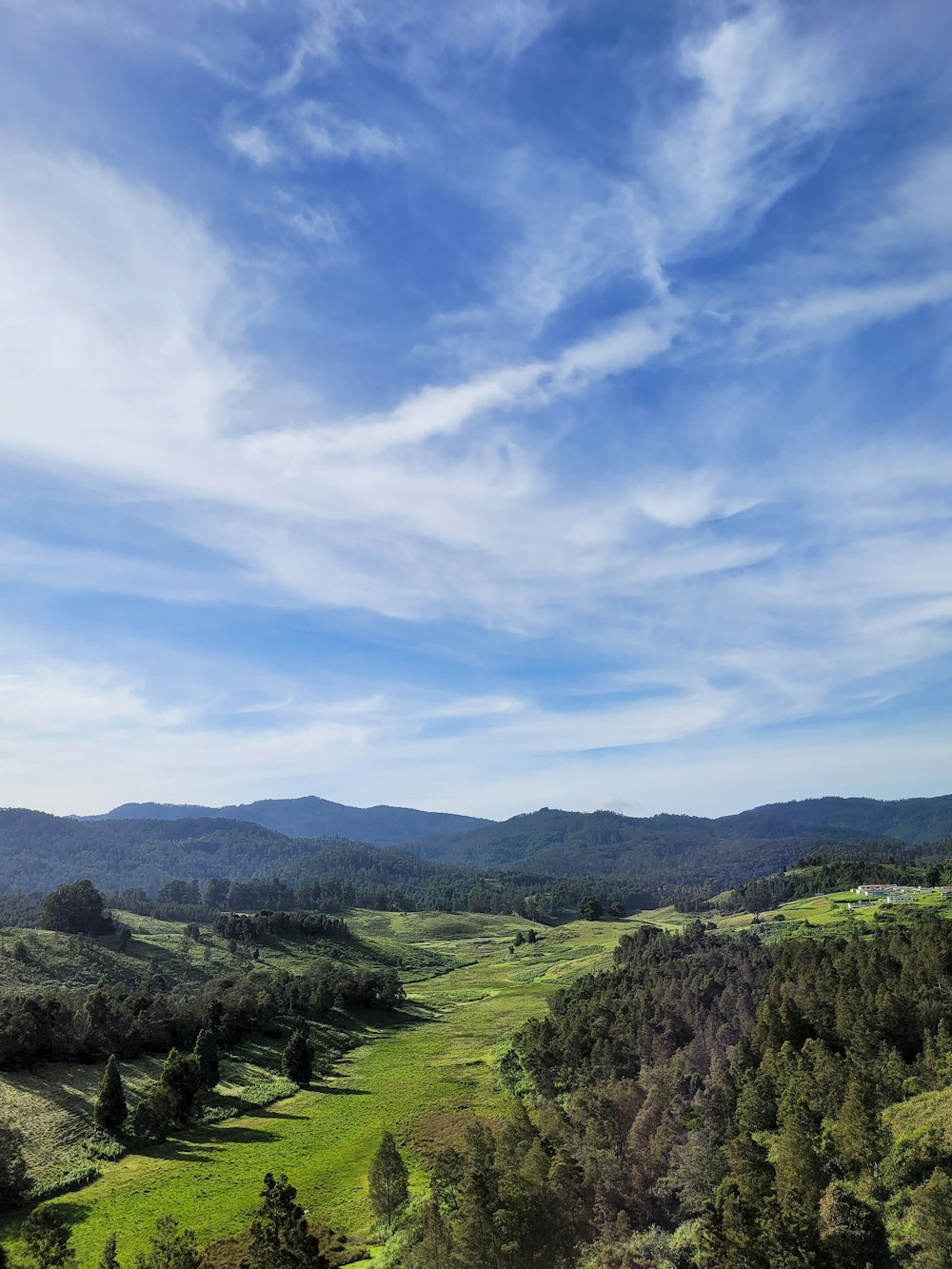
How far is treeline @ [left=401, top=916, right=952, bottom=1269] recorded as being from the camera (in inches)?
1537

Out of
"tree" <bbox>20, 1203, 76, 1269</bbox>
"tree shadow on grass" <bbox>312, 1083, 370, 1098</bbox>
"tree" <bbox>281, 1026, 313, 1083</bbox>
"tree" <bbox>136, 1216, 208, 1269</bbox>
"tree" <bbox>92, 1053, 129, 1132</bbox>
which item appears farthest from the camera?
"tree" <bbox>281, 1026, 313, 1083</bbox>

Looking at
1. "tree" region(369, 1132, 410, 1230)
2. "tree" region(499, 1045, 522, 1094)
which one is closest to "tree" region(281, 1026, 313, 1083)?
"tree" region(499, 1045, 522, 1094)

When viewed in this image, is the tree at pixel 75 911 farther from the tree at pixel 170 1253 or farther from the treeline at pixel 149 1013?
the tree at pixel 170 1253

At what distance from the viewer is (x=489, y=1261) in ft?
135

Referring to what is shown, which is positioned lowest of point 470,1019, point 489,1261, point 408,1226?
point 470,1019

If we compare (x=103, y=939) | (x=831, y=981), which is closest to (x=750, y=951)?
(x=831, y=981)

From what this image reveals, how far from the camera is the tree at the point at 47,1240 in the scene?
124ft

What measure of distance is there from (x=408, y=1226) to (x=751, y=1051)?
4238 cm

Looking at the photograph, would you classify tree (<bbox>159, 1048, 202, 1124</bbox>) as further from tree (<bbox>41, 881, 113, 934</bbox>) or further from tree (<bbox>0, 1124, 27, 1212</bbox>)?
tree (<bbox>41, 881, 113, 934</bbox>)

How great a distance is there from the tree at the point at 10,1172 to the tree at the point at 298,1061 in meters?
46.7

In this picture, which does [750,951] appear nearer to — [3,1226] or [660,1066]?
[660,1066]

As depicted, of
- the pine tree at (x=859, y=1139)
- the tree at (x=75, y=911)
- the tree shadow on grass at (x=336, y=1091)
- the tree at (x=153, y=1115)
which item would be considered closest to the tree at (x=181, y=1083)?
the tree at (x=153, y=1115)

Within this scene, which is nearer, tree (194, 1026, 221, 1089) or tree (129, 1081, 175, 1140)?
tree (129, 1081, 175, 1140)

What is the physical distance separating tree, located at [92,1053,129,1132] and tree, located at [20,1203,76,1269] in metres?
48.7
